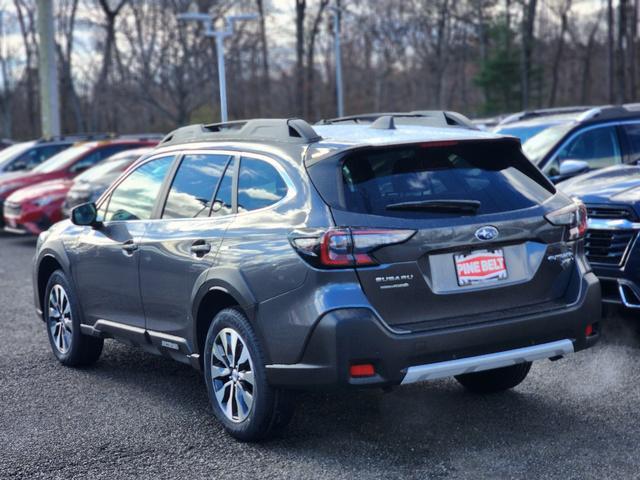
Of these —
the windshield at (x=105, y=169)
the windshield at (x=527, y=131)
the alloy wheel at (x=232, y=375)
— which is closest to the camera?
the alloy wheel at (x=232, y=375)

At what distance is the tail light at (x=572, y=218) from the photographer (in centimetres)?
501

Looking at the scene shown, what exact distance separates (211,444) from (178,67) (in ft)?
109

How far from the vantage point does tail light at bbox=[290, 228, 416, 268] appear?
4469 mm

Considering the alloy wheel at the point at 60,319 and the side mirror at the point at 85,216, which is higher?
the side mirror at the point at 85,216

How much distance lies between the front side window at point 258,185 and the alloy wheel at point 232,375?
0.69 meters

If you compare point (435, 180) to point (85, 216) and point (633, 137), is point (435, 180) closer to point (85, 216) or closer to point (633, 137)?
point (85, 216)

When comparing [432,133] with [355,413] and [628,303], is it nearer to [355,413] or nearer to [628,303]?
[355,413]

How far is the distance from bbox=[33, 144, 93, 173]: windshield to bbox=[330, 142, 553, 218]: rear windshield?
540 inches

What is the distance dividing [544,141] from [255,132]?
5.10 meters

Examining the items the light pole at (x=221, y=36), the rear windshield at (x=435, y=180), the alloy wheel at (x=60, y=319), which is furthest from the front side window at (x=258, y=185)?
the light pole at (x=221, y=36)

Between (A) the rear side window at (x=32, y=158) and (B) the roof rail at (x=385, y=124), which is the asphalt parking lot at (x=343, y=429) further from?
(A) the rear side window at (x=32, y=158)

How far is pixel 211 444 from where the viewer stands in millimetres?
5098

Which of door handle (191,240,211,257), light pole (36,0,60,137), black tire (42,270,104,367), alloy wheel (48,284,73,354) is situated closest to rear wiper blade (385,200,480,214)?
door handle (191,240,211,257)

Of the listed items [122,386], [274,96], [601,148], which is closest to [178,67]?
[274,96]
